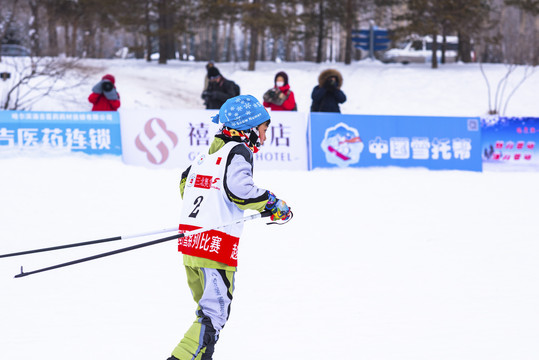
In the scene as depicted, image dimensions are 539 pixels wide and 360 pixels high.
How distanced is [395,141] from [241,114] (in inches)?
311

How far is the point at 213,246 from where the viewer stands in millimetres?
3285

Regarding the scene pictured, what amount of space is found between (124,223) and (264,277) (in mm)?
2463

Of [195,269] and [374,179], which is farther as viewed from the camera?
[374,179]

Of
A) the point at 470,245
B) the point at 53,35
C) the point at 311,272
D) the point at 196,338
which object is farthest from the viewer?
the point at 53,35

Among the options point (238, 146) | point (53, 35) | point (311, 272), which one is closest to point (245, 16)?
point (53, 35)

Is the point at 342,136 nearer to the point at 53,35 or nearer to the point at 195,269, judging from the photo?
the point at 195,269

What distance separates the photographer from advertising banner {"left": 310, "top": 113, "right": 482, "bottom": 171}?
10.7 metres

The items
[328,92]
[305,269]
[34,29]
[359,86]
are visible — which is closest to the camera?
[305,269]

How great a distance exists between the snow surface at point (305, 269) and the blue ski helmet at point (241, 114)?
4.72 ft

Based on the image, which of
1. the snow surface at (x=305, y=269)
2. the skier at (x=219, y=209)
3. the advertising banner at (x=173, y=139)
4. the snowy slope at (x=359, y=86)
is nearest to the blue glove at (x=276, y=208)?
the skier at (x=219, y=209)

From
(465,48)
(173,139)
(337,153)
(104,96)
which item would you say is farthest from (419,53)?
(173,139)

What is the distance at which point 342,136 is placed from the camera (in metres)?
10.7

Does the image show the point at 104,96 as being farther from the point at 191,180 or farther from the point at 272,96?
the point at 191,180

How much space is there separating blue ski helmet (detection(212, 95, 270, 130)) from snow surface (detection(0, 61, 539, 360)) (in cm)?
144
